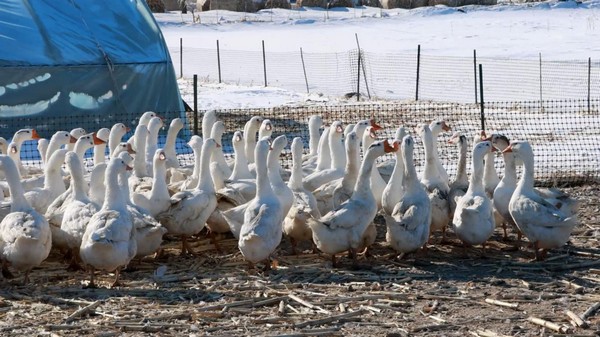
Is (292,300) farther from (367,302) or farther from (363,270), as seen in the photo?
(363,270)

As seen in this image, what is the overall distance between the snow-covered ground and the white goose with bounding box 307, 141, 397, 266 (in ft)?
46.4

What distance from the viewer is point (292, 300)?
8.24 metres

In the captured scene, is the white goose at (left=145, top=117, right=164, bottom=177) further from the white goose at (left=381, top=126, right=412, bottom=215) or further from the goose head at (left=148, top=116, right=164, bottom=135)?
the white goose at (left=381, top=126, right=412, bottom=215)

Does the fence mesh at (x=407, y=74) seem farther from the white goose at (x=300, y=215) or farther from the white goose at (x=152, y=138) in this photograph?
the white goose at (x=300, y=215)

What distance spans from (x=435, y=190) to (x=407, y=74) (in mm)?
18951

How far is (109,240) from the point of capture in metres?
8.59

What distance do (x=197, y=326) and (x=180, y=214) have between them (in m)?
2.46

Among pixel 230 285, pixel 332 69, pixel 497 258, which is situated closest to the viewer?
pixel 230 285

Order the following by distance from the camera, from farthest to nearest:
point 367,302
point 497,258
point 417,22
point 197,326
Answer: point 417,22 < point 497,258 < point 367,302 < point 197,326

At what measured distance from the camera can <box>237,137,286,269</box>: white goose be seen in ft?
29.5

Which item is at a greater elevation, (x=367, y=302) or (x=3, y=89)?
(x=3, y=89)

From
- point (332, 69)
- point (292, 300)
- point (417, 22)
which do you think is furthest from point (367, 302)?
point (417, 22)

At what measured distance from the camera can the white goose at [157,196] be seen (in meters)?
10.0

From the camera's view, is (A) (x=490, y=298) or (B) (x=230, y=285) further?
(B) (x=230, y=285)
